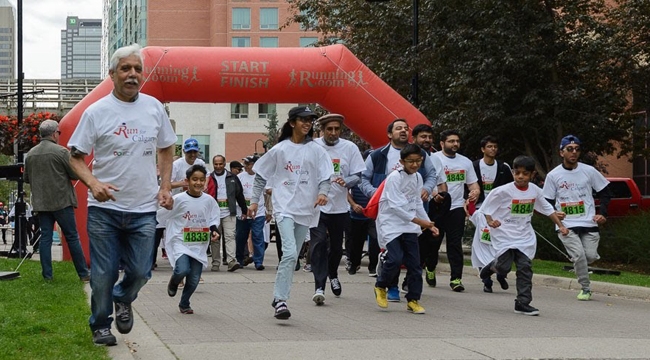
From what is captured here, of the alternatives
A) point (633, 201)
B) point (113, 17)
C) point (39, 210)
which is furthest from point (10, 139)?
point (113, 17)

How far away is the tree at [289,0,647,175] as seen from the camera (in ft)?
75.7

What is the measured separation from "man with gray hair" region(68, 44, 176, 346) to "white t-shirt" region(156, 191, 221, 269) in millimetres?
3031

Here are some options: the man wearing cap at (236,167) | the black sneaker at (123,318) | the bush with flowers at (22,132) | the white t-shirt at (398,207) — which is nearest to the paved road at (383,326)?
the black sneaker at (123,318)

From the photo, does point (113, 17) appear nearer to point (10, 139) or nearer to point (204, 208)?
point (10, 139)

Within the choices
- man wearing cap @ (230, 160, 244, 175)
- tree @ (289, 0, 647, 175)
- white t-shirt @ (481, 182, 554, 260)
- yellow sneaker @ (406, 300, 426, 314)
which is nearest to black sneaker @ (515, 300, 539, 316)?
white t-shirt @ (481, 182, 554, 260)

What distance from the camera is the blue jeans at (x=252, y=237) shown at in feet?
55.7

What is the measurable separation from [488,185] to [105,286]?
23.8 feet

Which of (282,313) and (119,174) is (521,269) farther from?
(119,174)

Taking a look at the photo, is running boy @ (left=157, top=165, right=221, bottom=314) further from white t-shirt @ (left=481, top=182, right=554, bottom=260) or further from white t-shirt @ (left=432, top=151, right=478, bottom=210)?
white t-shirt @ (left=432, top=151, right=478, bottom=210)

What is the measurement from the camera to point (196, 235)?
1061 cm

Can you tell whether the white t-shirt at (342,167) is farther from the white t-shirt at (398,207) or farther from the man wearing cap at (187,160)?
the man wearing cap at (187,160)

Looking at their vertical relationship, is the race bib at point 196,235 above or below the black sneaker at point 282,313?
above

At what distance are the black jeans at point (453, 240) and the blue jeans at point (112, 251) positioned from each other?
613 cm

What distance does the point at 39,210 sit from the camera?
41.3 ft
